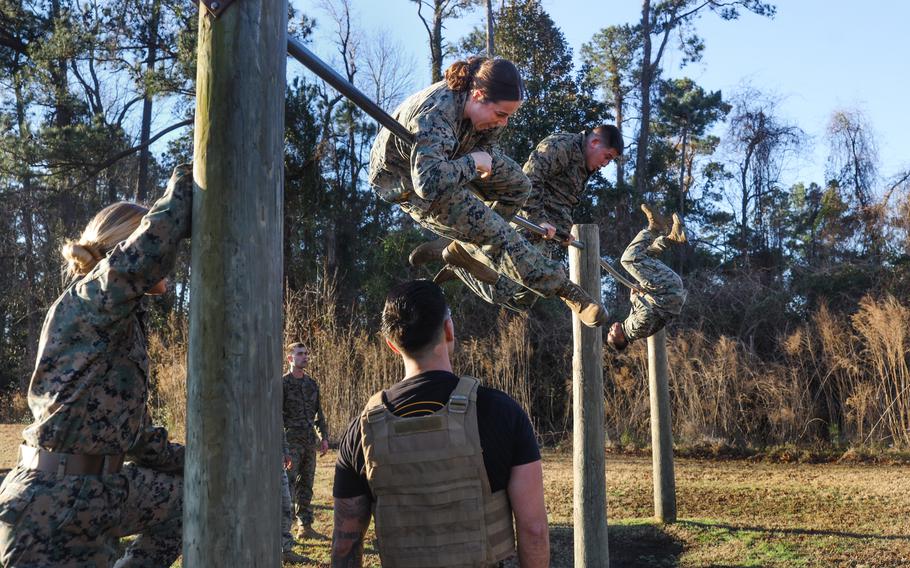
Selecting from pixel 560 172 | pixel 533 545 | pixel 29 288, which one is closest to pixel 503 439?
pixel 533 545

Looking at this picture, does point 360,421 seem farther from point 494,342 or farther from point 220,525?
point 494,342

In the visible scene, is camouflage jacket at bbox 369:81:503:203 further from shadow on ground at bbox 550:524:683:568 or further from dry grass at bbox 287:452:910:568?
shadow on ground at bbox 550:524:683:568

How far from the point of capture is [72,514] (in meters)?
2.68

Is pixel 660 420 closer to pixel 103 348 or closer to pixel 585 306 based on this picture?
pixel 585 306

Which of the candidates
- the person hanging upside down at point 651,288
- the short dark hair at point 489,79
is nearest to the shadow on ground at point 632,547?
the person hanging upside down at point 651,288

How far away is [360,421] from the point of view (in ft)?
8.99

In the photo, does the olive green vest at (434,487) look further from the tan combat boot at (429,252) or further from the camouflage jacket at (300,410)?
the camouflage jacket at (300,410)

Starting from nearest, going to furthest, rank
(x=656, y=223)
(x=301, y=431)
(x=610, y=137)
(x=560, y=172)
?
(x=610, y=137)
(x=560, y=172)
(x=656, y=223)
(x=301, y=431)

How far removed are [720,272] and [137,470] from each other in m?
20.2

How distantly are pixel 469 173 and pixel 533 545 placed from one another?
6.53 ft

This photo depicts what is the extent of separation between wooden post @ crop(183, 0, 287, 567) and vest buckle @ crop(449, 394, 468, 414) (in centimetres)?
51

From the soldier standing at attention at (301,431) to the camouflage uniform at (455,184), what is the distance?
4234 millimetres

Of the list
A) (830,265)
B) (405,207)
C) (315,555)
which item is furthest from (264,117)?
(830,265)

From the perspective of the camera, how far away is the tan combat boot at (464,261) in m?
5.11
